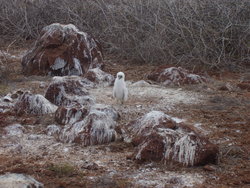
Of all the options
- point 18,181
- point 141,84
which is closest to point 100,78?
point 141,84

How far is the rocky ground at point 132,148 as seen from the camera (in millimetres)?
4281

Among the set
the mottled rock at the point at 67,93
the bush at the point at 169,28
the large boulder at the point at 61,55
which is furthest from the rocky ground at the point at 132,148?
the bush at the point at 169,28

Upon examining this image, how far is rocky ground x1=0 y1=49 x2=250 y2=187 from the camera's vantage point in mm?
4281

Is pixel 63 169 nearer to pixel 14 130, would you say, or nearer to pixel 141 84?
pixel 14 130

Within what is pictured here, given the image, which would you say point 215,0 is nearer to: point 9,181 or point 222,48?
point 222,48

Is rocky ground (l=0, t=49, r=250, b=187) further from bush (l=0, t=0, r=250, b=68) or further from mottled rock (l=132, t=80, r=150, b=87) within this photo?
bush (l=0, t=0, r=250, b=68)

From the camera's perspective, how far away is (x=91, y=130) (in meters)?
5.15

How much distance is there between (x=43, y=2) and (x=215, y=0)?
4.33m

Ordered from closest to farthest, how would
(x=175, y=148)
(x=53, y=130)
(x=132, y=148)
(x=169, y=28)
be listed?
(x=175, y=148) → (x=132, y=148) → (x=53, y=130) → (x=169, y=28)

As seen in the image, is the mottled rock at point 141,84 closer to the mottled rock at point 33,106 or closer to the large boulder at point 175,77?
the large boulder at point 175,77

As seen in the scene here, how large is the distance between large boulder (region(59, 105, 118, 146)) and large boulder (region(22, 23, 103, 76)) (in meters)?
3.26

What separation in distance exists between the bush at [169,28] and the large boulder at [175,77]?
0.84m

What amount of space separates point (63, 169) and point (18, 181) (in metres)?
0.57

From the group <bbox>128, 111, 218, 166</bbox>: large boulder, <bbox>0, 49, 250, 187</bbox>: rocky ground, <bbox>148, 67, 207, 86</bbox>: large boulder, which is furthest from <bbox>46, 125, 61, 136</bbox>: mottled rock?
<bbox>148, 67, 207, 86</bbox>: large boulder
